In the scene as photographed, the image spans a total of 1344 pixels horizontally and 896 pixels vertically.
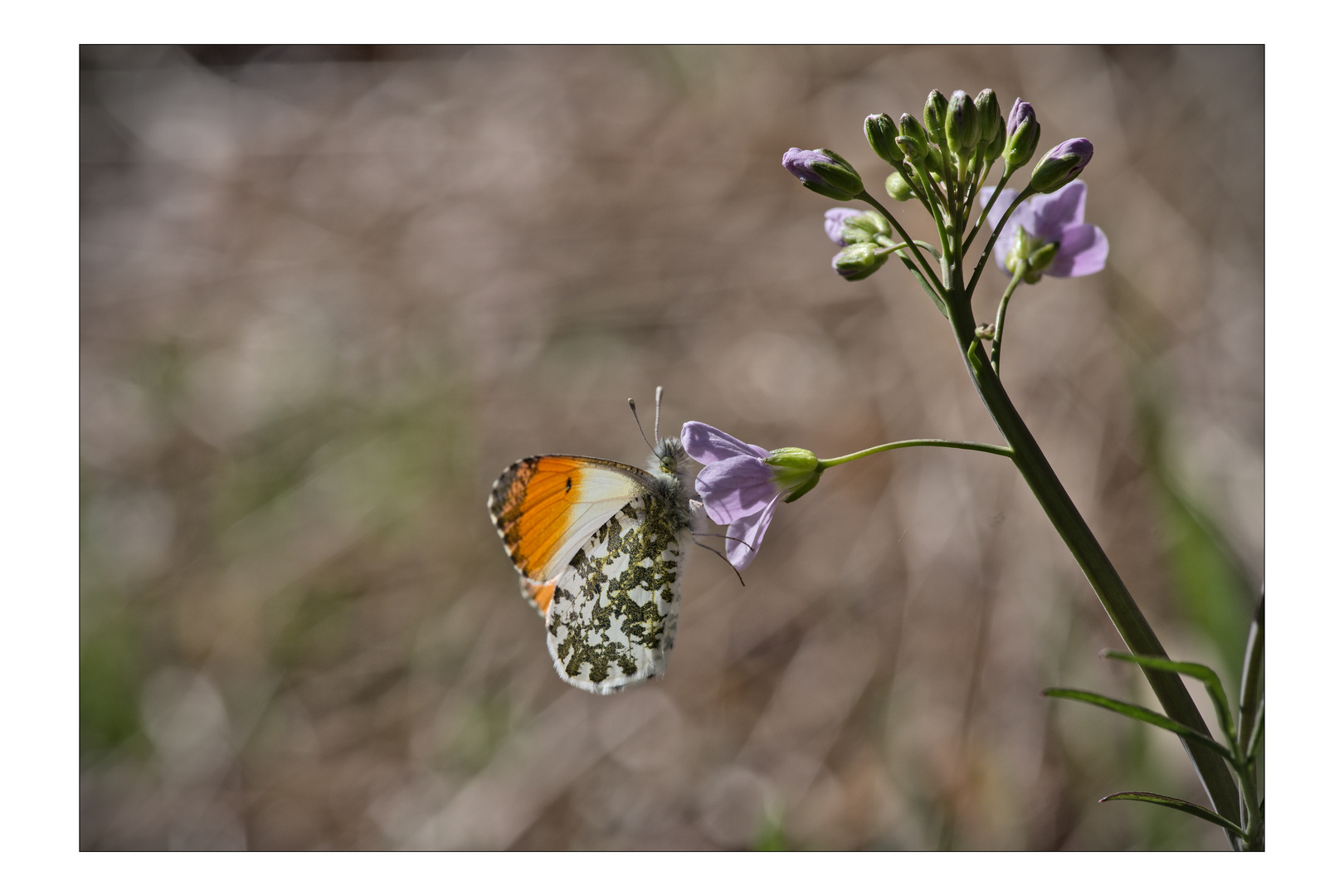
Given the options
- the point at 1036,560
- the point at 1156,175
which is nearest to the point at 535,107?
the point at 1156,175

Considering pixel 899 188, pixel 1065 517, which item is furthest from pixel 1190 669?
pixel 899 188

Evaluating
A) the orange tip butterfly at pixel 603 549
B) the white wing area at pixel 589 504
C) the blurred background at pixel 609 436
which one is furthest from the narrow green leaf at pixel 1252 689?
the blurred background at pixel 609 436

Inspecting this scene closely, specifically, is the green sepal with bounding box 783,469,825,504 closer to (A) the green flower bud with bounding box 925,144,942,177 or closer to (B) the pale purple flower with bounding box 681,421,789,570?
(B) the pale purple flower with bounding box 681,421,789,570

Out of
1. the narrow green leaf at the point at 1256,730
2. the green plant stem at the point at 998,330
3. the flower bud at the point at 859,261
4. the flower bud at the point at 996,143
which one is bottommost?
the narrow green leaf at the point at 1256,730

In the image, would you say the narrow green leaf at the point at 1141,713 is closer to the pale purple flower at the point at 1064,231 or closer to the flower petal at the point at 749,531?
the flower petal at the point at 749,531

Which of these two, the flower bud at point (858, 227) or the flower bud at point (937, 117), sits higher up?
the flower bud at point (937, 117)

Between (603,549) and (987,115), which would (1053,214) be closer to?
(987,115)
